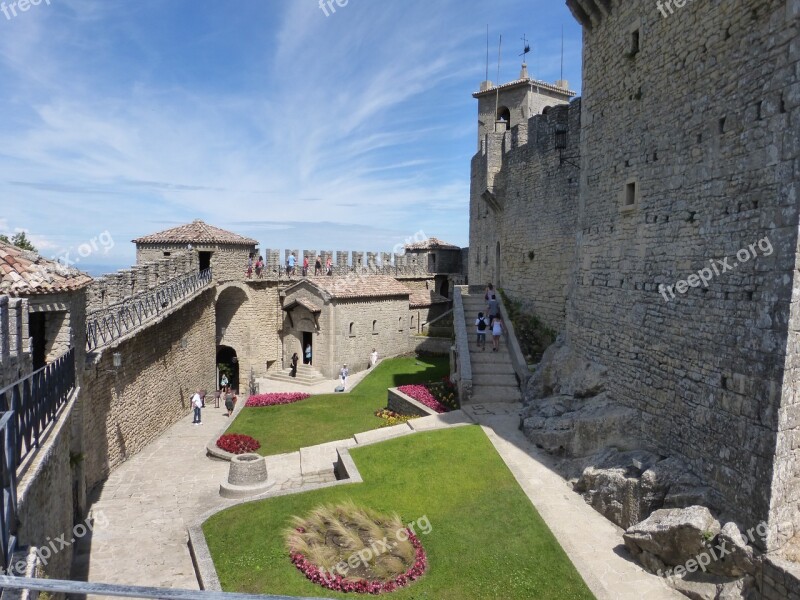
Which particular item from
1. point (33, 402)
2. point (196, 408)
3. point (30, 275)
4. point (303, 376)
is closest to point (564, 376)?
Result: point (33, 402)

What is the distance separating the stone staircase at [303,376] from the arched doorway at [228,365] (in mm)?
1816

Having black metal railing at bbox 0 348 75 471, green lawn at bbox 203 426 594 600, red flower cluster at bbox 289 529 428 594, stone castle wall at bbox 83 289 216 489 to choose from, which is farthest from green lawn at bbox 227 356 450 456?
black metal railing at bbox 0 348 75 471

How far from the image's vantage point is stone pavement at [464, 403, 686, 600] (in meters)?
8.17

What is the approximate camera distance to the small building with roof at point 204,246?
2462 centimetres

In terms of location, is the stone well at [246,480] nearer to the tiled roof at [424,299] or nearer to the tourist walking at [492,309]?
the tourist walking at [492,309]

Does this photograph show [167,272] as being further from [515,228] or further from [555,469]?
[555,469]

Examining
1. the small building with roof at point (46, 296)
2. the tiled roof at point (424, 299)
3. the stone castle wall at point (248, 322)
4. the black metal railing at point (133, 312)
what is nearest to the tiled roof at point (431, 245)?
the tiled roof at point (424, 299)

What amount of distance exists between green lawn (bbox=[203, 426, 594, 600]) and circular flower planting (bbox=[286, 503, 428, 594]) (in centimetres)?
18

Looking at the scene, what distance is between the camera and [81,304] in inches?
455

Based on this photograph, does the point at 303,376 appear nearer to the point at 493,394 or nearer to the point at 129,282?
the point at 129,282

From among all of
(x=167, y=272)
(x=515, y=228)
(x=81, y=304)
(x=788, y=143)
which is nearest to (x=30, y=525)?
(x=81, y=304)

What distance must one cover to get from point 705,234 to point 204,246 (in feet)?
69.9

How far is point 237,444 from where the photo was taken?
16.5 metres

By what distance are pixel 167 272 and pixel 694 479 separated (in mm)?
17807
